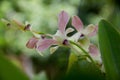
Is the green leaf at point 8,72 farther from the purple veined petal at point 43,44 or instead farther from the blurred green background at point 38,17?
the blurred green background at point 38,17

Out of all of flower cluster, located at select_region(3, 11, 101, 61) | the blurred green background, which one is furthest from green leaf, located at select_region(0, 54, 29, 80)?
the blurred green background

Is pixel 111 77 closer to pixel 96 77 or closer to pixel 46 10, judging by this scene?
pixel 96 77

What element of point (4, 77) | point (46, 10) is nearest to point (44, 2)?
point (46, 10)

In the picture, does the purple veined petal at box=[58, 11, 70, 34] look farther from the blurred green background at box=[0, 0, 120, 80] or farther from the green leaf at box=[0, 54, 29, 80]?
the blurred green background at box=[0, 0, 120, 80]

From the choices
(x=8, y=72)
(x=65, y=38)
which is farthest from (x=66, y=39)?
(x=8, y=72)

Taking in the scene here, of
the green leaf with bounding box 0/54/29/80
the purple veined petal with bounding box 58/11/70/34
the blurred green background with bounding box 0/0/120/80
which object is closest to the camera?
the purple veined petal with bounding box 58/11/70/34

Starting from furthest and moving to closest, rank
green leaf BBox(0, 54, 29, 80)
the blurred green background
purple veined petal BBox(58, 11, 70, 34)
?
1. the blurred green background
2. green leaf BBox(0, 54, 29, 80)
3. purple veined petal BBox(58, 11, 70, 34)
